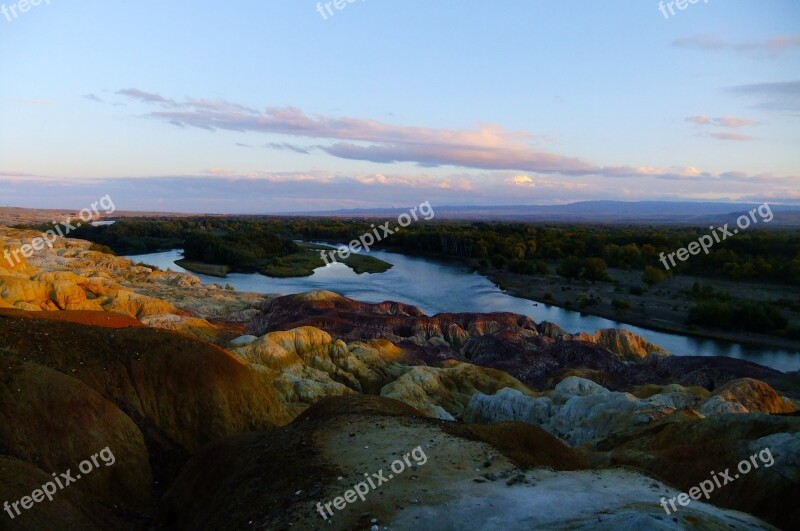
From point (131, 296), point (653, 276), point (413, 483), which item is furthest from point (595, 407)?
point (653, 276)

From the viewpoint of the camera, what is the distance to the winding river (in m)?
62.4

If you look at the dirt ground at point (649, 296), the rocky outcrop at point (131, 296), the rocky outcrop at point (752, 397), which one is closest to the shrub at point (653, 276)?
the dirt ground at point (649, 296)

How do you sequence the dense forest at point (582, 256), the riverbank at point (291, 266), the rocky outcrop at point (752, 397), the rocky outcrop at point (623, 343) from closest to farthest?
the rocky outcrop at point (752, 397) → the rocky outcrop at point (623, 343) → the dense forest at point (582, 256) → the riverbank at point (291, 266)

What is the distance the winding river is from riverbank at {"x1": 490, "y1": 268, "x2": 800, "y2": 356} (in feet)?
5.82

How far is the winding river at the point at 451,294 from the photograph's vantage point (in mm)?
62375

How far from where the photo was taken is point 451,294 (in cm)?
8681

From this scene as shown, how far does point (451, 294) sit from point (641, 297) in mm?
28750

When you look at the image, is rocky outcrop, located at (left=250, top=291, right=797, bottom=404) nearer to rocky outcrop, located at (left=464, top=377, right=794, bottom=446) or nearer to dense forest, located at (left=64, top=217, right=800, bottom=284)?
rocky outcrop, located at (left=464, top=377, right=794, bottom=446)

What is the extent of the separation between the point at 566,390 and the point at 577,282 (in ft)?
225

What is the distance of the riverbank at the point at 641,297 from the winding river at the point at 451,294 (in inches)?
69.8

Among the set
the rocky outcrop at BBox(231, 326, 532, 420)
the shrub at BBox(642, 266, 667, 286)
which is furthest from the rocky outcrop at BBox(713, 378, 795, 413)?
the shrub at BBox(642, 266, 667, 286)

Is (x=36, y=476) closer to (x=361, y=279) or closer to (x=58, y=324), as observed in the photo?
(x=58, y=324)

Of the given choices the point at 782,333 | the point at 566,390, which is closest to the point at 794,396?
the point at 566,390

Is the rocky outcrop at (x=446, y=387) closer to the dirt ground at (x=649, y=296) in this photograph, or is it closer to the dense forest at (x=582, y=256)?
the dirt ground at (x=649, y=296)
